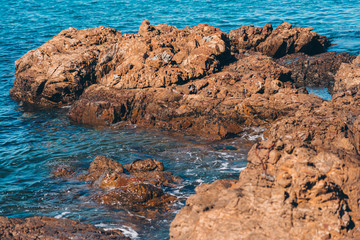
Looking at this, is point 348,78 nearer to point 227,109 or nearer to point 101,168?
point 227,109

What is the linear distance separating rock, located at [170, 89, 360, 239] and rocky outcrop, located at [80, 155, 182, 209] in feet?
10.2

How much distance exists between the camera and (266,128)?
1564cm

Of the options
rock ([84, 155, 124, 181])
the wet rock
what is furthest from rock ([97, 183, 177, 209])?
the wet rock

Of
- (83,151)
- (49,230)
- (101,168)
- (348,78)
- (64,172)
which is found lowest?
(83,151)

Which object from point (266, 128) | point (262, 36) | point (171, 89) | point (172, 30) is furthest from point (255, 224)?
point (262, 36)

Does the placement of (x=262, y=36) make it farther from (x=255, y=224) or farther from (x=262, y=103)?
(x=255, y=224)

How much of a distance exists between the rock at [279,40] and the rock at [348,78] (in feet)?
19.7

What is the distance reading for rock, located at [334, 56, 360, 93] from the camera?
16500 mm

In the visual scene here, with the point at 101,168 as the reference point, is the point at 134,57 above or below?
above

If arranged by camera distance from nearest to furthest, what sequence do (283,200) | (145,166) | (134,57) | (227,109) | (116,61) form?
1. (283,200)
2. (145,166)
3. (227,109)
4. (134,57)
5. (116,61)

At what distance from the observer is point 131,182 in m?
11.6

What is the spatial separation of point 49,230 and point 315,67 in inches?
707

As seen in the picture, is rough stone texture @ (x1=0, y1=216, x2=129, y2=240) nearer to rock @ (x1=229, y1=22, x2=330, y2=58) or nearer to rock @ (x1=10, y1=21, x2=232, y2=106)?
rock @ (x1=10, y1=21, x2=232, y2=106)

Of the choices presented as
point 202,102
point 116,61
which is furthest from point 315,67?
point 116,61
